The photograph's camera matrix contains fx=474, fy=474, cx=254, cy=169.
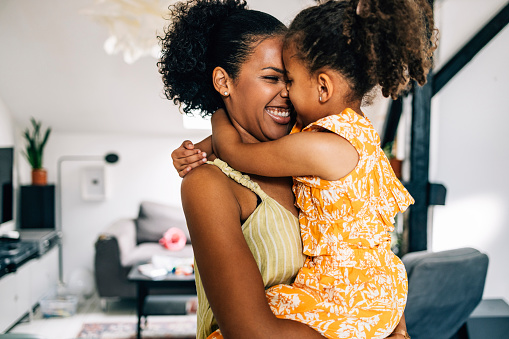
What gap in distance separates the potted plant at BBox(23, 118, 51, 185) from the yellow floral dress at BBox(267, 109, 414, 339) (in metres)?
4.76

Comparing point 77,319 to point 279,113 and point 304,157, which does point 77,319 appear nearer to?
point 279,113

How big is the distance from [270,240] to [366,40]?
1.46 ft

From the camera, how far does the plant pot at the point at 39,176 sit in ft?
17.0

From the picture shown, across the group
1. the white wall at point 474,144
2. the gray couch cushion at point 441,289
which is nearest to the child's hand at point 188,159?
the gray couch cushion at point 441,289

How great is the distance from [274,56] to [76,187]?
4917 millimetres

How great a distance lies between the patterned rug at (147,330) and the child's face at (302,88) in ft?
11.2

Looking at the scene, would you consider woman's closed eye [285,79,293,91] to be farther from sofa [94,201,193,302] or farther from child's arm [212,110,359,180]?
sofa [94,201,193,302]

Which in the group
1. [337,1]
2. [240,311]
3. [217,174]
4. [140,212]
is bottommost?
[140,212]

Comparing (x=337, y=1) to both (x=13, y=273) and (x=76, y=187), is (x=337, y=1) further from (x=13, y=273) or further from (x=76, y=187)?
(x=76, y=187)

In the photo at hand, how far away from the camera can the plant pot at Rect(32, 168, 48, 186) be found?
5.18m

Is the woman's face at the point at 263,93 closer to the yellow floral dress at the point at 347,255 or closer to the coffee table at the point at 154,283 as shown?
the yellow floral dress at the point at 347,255

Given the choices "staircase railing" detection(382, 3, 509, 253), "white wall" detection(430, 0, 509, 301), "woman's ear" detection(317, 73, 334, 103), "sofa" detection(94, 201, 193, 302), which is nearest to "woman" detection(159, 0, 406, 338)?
"woman's ear" detection(317, 73, 334, 103)

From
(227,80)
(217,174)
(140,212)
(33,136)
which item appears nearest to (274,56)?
(227,80)

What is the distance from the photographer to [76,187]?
5.53m
